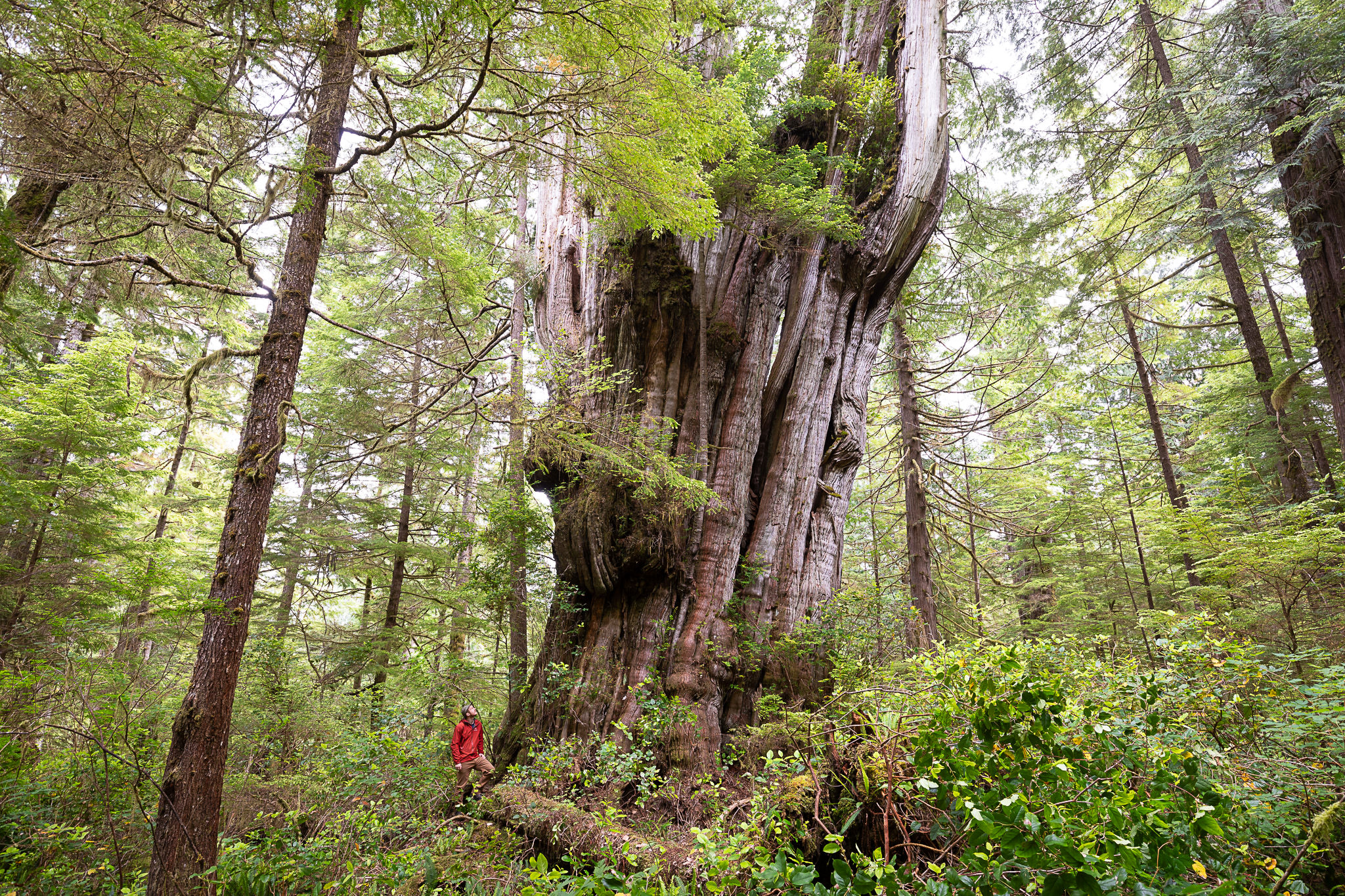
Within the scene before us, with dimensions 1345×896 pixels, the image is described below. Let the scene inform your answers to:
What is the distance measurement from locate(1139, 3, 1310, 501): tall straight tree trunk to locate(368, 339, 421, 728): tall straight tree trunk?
39.6 ft

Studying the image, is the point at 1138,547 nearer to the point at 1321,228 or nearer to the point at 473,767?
the point at 1321,228

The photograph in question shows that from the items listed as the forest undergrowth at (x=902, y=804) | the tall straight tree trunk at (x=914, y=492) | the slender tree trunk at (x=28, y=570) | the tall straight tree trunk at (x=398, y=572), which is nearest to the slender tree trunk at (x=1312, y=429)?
the tall straight tree trunk at (x=914, y=492)

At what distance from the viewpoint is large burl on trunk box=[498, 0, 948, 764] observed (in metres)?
6.18

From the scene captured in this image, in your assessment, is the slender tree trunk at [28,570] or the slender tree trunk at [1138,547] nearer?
the slender tree trunk at [28,570]

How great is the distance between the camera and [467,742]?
21.3ft

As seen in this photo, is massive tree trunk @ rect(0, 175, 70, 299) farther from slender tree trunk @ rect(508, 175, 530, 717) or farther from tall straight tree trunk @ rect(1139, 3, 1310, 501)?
tall straight tree trunk @ rect(1139, 3, 1310, 501)

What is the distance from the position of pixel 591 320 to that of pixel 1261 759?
668 centimetres

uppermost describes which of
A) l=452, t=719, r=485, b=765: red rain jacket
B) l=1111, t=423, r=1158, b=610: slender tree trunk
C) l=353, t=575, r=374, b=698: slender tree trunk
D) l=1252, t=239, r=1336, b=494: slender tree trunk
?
l=1252, t=239, r=1336, b=494: slender tree trunk

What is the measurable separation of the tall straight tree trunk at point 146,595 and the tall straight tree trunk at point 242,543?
114 cm

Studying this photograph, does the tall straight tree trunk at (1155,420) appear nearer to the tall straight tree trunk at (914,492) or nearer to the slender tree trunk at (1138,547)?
the slender tree trunk at (1138,547)

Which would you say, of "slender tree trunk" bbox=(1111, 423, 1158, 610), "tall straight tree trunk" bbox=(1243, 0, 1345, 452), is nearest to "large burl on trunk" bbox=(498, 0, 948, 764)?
"tall straight tree trunk" bbox=(1243, 0, 1345, 452)

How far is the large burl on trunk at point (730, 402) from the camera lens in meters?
6.18

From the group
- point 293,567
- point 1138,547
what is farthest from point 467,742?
point 1138,547

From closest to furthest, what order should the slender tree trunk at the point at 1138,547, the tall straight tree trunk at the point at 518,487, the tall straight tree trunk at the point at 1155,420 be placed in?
the tall straight tree trunk at the point at 518,487, the tall straight tree trunk at the point at 1155,420, the slender tree trunk at the point at 1138,547
